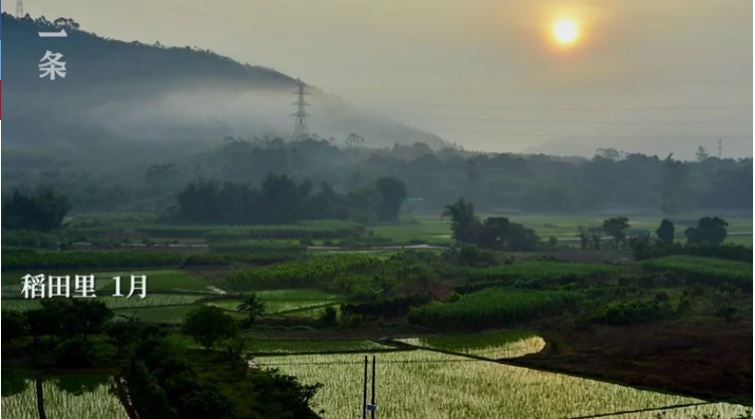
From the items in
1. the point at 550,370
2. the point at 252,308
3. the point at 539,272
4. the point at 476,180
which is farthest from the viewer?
the point at 476,180

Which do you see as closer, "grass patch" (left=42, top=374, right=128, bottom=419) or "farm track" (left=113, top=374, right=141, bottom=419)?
"farm track" (left=113, top=374, right=141, bottom=419)

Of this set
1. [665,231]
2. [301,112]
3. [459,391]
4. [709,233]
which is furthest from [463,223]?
[301,112]

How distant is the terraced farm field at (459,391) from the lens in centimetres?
1620

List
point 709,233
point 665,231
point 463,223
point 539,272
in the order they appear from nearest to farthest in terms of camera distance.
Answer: point 539,272, point 709,233, point 665,231, point 463,223

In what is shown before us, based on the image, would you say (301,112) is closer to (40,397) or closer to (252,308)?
(252,308)

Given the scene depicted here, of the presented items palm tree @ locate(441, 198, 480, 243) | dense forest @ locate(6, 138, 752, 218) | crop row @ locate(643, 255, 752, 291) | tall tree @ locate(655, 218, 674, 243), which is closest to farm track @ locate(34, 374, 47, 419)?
crop row @ locate(643, 255, 752, 291)

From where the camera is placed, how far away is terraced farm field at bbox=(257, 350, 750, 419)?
53.2 ft

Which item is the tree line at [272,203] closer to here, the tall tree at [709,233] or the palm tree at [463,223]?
the palm tree at [463,223]

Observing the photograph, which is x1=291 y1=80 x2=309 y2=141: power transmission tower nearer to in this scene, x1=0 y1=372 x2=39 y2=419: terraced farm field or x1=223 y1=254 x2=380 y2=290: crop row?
x1=223 y1=254 x2=380 y2=290: crop row

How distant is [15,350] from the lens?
19844 mm

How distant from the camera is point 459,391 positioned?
57.9 feet

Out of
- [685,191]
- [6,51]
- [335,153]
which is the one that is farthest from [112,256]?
[6,51]

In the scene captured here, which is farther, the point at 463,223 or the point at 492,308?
the point at 463,223

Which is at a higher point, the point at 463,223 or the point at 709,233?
the point at 463,223
